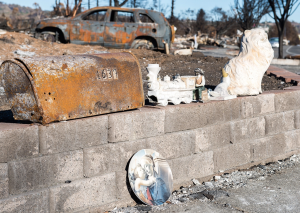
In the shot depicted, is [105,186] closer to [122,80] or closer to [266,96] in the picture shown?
[122,80]

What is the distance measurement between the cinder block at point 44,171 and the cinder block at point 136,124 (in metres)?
0.44

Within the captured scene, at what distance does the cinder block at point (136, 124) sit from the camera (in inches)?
136

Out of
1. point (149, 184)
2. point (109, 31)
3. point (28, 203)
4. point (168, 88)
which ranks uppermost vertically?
point (109, 31)

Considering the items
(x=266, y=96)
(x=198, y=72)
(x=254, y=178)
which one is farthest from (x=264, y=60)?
(x=254, y=178)

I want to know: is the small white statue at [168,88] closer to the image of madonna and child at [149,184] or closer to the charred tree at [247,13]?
the image of madonna and child at [149,184]

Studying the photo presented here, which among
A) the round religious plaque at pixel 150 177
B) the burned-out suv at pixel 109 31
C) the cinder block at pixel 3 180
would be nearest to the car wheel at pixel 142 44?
the burned-out suv at pixel 109 31

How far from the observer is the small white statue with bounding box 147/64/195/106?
12.8 ft

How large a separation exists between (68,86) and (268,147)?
11.2 feet

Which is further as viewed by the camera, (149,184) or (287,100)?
(287,100)

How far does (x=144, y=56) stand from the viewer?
856 cm

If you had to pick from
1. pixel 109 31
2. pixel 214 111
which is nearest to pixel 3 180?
pixel 214 111

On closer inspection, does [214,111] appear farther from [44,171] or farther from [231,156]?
[44,171]

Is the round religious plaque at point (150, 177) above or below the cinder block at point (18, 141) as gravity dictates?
below

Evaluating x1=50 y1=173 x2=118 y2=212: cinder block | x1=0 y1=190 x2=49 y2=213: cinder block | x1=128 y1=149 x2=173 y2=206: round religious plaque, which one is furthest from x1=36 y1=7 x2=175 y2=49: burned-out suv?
x1=0 y1=190 x2=49 y2=213: cinder block
